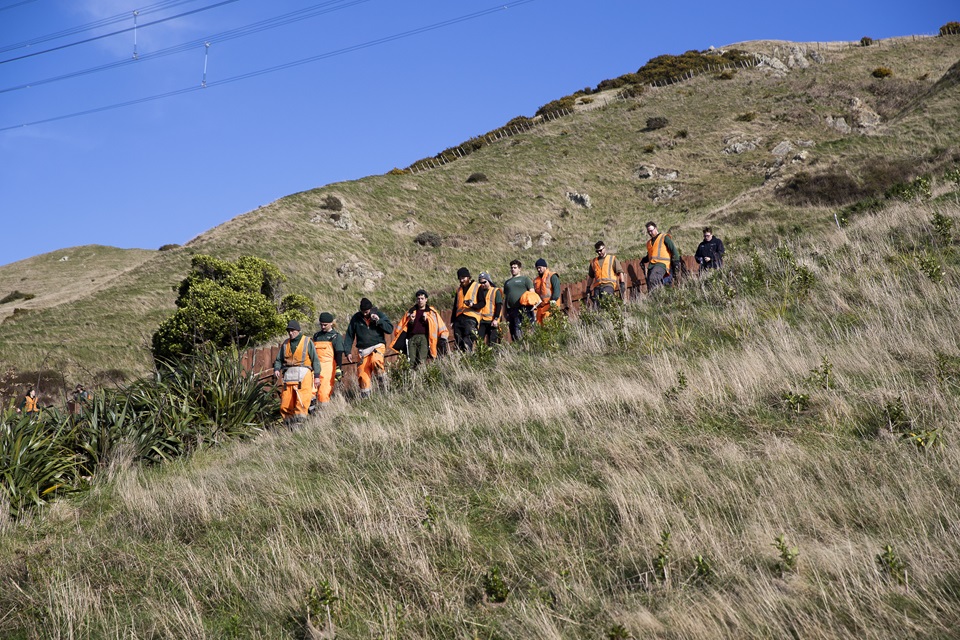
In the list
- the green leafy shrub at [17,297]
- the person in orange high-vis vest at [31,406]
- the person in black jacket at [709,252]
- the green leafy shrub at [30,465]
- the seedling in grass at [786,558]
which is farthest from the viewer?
the green leafy shrub at [17,297]

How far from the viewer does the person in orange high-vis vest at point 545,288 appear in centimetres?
1140

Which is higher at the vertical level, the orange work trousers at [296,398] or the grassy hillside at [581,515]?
the orange work trousers at [296,398]

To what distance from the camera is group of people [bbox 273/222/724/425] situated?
9188mm

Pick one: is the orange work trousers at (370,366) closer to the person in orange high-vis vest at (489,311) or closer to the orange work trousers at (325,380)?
the orange work trousers at (325,380)

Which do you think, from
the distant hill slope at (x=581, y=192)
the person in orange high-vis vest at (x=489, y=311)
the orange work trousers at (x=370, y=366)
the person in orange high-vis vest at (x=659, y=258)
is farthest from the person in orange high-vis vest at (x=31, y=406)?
the distant hill slope at (x=581, y=192)

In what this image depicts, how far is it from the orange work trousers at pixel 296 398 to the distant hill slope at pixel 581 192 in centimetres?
1373

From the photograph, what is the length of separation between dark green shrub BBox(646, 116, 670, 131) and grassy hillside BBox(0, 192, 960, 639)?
175ft

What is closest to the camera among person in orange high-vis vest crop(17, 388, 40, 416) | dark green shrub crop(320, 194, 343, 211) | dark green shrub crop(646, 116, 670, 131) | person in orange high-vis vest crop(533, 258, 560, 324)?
person in orange high-vis vest crop(17, 388, 40, 416)

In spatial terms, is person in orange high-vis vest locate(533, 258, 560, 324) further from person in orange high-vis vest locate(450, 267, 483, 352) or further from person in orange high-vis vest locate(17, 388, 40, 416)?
person in orange high-vis vest locate(17, 388, 40, 416)

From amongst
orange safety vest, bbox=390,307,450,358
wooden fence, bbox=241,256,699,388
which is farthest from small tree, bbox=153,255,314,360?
orange safety vest, bbox=390,307,450,358

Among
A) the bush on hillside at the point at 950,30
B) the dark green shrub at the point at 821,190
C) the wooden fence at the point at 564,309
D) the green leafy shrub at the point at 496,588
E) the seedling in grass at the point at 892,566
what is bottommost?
the seedling in grass at the point at 892,566

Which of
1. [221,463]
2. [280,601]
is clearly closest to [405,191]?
[221,463]

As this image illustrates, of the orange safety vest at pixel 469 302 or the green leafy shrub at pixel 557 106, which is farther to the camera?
the green leafy shrub at pixel 557 106

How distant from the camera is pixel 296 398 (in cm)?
892
